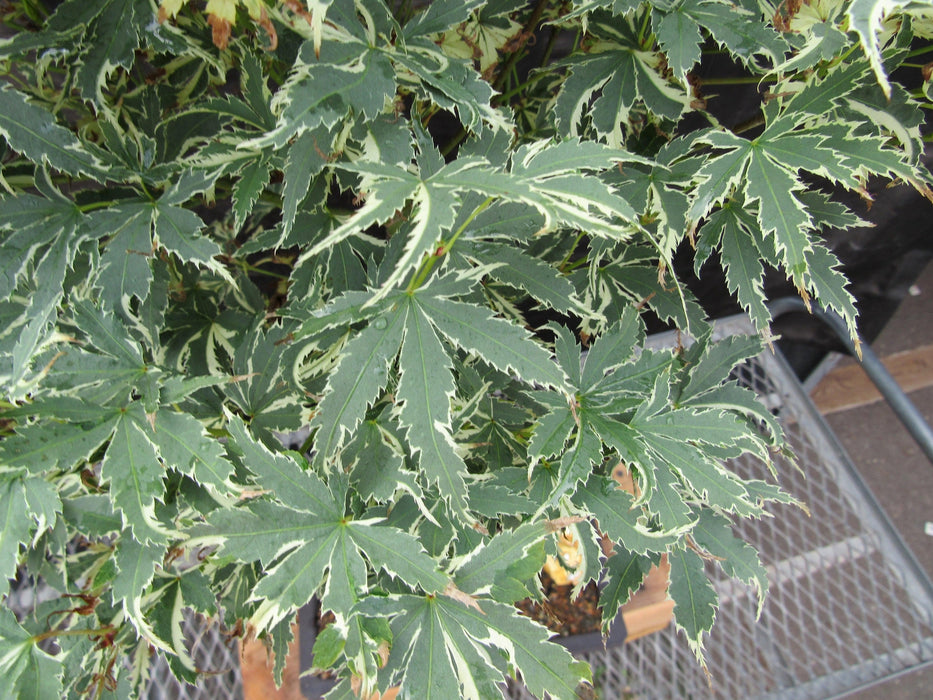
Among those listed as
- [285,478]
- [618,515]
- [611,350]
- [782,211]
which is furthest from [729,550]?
[285,478]

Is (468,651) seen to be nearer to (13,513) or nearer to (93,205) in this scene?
(13,513)

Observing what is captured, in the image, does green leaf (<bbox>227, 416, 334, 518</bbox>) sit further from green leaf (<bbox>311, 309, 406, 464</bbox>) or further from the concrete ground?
the concrete ground

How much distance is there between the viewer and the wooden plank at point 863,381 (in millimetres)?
1939

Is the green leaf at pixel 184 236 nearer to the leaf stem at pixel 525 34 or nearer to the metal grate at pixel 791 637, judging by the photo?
the leaf stem at pixel 525 34

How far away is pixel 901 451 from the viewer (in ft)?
6.04

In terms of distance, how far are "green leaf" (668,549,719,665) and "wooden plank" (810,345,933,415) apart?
1.48 meters

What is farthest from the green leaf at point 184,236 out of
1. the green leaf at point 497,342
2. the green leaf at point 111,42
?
the green leaf at point 497,342

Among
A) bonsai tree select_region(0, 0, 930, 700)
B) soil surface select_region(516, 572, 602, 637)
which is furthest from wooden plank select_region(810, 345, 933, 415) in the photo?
bonsai tree select_region(0, 0, 930, 700)

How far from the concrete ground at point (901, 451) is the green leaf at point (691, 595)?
124 centimetres

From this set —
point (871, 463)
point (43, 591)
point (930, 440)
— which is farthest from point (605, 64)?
point (871, 463)

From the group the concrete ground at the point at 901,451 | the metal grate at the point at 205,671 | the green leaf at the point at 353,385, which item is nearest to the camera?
the green leaf at the point at 353,385

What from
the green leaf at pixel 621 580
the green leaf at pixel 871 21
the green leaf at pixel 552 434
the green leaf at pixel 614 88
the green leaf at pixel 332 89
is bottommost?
the green leaf at pixel 621 580

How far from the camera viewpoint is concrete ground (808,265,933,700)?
1.71 meters

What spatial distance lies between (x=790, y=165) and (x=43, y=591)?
118 cm
